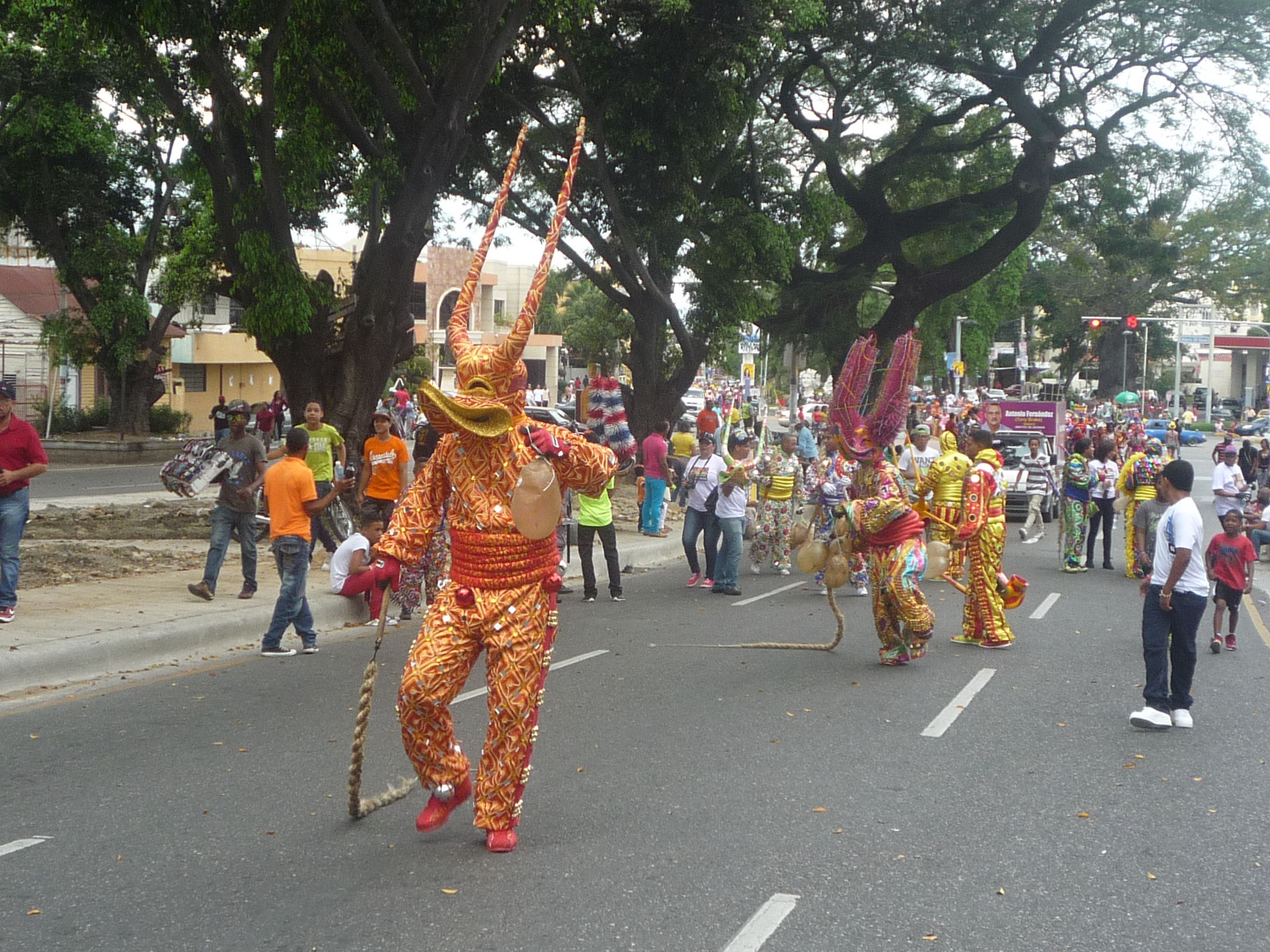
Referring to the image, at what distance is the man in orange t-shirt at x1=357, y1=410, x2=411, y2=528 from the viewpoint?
13.0 meters

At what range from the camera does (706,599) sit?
45.7 ft

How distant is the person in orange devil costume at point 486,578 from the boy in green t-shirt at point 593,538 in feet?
25.0

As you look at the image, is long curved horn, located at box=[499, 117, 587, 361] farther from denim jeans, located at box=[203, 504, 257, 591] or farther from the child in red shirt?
the child in red shirt

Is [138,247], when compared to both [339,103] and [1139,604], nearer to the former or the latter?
[339,103]

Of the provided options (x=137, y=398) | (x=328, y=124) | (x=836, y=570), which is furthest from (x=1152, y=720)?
(x=137, y=398)

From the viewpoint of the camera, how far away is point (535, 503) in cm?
546

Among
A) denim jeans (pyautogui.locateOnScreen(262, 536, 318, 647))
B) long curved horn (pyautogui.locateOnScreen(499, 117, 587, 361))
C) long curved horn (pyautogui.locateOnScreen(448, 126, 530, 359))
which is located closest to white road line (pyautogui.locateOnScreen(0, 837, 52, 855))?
long curved horn (pyautogui.locateOnScreen(448, 126, 530, 359))

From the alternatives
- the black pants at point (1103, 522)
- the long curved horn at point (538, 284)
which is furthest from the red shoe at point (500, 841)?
the black pants at point (1103, 522)

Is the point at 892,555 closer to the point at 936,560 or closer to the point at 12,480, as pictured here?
the point at 936,560

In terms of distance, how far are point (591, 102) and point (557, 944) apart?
1853 cm

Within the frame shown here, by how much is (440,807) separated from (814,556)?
5.15 metres

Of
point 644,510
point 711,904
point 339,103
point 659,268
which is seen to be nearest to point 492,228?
point 711,904

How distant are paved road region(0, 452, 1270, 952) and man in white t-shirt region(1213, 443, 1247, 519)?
21.9 feet

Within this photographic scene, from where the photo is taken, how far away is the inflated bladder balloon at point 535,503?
546 cm
